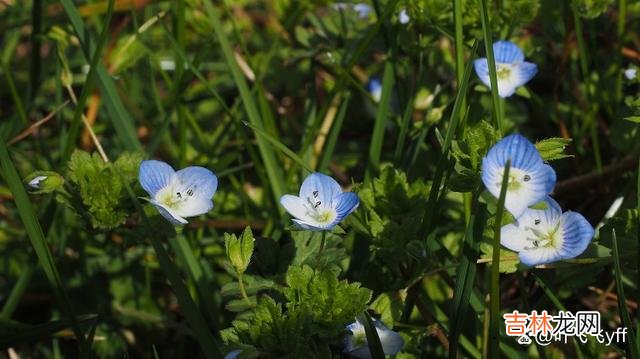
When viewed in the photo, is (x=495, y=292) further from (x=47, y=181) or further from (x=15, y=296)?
(x=15, y=296)

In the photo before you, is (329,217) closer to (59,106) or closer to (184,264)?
(184,264)

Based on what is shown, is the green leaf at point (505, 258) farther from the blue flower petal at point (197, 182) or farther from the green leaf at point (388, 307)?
the blue flower petal at point (197, 182)

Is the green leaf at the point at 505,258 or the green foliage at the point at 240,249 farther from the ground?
the green foliage at the point at 240,249

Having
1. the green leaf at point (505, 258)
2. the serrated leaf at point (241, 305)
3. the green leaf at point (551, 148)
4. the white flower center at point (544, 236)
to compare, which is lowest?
the serrated leaf at point (241, 305)

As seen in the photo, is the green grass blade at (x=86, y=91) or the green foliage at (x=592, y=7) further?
A: the green foliage at (x=592, y=7)

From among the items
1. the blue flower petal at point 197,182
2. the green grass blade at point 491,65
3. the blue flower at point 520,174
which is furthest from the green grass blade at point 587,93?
the blue flower petal at point 197,182

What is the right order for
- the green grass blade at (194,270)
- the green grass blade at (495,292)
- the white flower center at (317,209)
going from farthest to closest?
the green grass blade at (194,270) → the white flower center at (317,209) → the green grass blade at (495,292)

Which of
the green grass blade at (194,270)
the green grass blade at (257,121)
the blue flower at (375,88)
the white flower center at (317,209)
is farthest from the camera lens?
the blue flower at (375,88)
